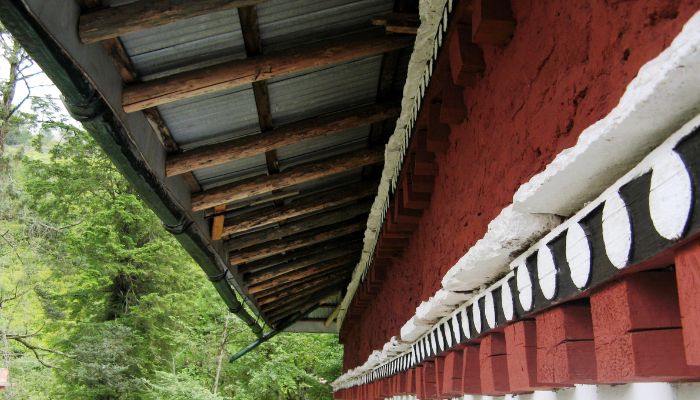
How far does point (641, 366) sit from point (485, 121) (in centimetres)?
144

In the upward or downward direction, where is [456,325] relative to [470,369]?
upward

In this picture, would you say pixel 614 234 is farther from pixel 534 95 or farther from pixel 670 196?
pixel 534 95

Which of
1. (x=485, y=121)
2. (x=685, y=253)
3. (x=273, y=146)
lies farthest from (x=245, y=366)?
(x=685, y=253)

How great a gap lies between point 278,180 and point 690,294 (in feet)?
13.9

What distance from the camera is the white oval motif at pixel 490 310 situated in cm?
207

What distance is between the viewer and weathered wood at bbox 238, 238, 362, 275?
319 inches

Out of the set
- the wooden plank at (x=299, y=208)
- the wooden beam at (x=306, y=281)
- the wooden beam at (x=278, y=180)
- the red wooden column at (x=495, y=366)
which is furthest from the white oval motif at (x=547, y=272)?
the wooden beam at (x=306, y=281)

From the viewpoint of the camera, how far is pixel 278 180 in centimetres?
500

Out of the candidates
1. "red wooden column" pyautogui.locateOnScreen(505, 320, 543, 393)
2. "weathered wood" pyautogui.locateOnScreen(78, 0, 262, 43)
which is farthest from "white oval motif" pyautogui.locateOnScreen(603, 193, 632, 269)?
"weathered wood" pyautogui.locateOnScreen(78, 0, 262, 43)

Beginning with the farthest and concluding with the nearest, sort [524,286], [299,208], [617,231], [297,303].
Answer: [297,303] → [299,208] → [524,286] → [617,231]

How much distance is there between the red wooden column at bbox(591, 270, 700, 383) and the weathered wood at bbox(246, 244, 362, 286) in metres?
7.46

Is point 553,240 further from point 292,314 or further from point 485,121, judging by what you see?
point 292,314

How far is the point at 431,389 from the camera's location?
11.3 ft

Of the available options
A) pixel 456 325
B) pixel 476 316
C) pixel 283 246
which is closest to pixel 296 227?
pixel 283 246
